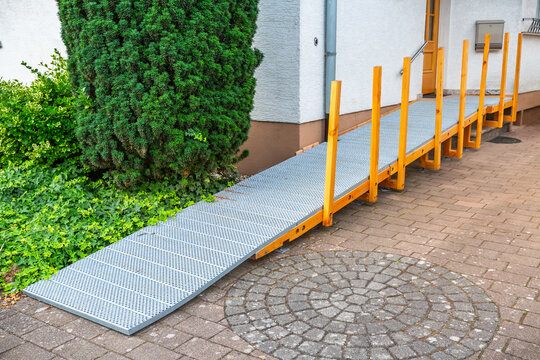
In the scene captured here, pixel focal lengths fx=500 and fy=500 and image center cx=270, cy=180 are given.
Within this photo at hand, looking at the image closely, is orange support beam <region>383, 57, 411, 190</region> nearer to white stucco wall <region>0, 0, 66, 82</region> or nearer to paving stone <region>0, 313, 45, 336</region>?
paving stone <region>0, 313, 45, 336</region>

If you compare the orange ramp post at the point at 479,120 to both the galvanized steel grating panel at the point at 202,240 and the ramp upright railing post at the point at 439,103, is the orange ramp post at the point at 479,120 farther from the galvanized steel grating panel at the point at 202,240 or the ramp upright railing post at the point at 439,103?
the galvanized steel grating panel at the point at 202,240

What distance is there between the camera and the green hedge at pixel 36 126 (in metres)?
5.48

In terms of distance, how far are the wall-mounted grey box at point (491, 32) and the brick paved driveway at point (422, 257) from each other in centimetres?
370

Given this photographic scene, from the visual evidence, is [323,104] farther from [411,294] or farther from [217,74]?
[411,294]

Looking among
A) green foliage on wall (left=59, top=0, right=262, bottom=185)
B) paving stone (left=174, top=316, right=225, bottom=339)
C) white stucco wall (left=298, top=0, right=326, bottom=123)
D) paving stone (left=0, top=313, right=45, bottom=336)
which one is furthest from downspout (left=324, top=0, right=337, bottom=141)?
paving stone (left=0, top=313, right=45, bottom=336)

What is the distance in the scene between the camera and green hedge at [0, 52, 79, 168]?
548 cm

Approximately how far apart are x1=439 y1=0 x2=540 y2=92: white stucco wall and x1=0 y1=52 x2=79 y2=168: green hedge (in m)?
8.31

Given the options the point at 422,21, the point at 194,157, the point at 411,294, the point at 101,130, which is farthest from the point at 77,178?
the point at 422,21

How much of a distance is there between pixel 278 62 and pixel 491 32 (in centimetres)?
582

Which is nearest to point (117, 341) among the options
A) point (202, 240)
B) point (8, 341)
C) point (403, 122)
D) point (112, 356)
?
point (112, 356)

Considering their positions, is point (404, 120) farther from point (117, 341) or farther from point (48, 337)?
point (48, 337)

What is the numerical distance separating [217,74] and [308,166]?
67.6 inches

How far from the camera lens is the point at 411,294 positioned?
376 cm

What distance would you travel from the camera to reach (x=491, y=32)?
10.4 m
